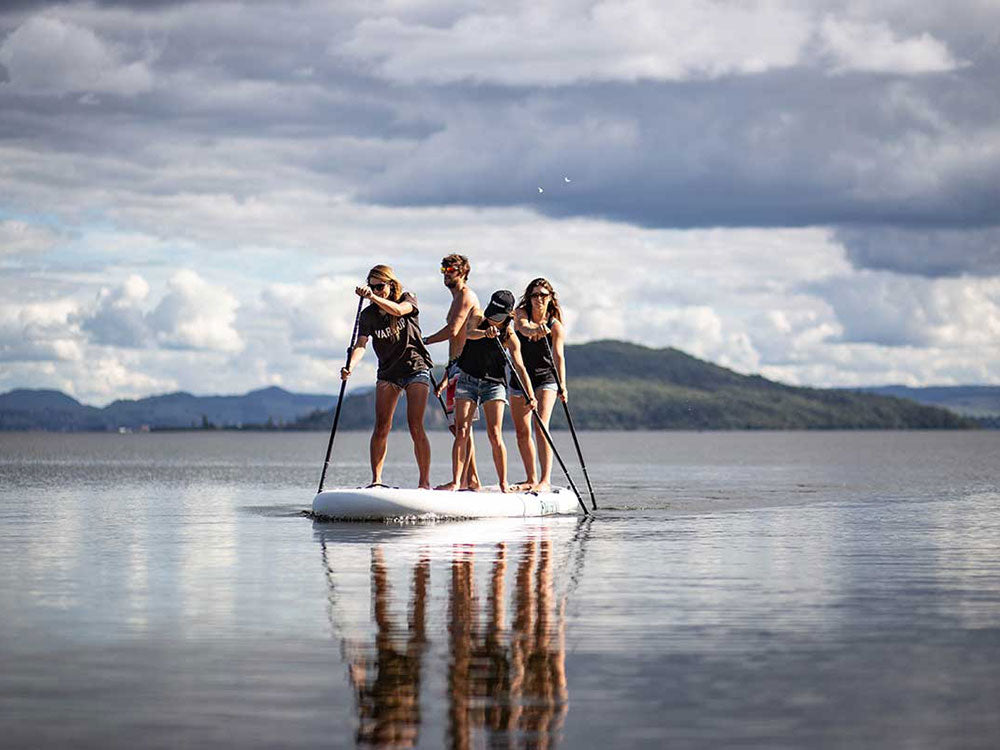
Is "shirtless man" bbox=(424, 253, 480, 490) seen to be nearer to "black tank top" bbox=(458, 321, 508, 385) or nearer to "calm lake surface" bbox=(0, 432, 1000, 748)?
"black tank top" bbox=(458, 321, 508, 385)

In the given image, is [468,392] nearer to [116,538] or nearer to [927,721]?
[116,538]

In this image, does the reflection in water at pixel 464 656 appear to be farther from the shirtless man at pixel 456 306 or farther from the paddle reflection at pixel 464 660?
the shirtless man at pixel 456 306

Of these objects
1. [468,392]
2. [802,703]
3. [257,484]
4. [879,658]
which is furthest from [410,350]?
[257,484]

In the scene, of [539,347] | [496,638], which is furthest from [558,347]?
[496,638]

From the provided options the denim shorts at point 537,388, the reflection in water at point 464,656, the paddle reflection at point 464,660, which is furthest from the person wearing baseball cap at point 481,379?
the paddle reflection at point 464,660

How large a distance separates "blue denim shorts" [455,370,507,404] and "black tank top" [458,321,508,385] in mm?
Answer: 69

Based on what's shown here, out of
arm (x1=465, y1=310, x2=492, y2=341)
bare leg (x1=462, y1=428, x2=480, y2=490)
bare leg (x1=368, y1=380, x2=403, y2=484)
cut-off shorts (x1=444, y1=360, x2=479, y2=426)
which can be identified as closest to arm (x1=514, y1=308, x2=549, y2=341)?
arm (x1=465, y1=310, x2=492, y2=341)

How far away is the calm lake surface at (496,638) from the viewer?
30.2 feet

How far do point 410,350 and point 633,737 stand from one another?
17183mm

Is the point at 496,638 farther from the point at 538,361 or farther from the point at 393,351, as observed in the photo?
the point at 538,361

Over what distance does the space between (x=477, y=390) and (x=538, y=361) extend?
172cm

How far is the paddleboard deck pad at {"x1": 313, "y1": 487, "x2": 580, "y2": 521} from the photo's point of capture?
85.9ft

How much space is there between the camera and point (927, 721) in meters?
9.34

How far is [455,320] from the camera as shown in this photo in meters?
26.2
